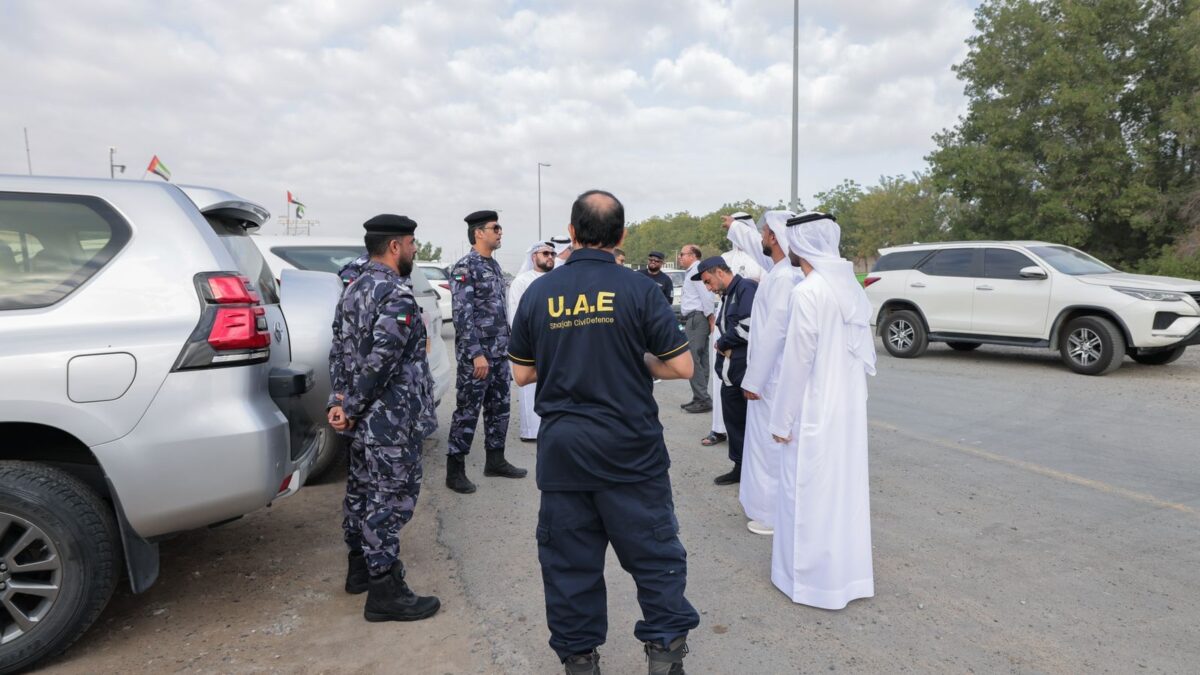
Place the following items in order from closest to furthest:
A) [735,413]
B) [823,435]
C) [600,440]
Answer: [600,440] → [823,435] → [735,413]

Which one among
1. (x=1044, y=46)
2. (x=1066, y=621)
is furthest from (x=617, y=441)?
(x=1044, y=46)

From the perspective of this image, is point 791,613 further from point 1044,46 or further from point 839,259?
point 1044,46

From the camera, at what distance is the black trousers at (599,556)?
2.65 m

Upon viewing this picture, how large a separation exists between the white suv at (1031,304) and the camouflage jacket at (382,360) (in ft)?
→ 30.7

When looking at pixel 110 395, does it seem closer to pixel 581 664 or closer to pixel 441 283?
pixel 581 664

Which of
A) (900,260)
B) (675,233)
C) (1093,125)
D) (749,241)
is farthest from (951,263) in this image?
(675,233)

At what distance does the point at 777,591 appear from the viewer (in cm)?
370

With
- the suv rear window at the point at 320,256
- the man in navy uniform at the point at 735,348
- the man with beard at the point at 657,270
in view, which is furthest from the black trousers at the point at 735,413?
the man with beard at the point at 657,270

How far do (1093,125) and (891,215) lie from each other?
964 inches

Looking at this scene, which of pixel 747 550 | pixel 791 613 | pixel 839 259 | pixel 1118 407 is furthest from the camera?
pixel 1118 407

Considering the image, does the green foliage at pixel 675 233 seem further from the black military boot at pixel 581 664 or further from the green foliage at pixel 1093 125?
the black military boot at pixel 581 664

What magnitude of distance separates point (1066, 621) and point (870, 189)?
55.2m

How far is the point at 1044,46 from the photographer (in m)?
25.1

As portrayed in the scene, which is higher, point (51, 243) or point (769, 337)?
point (51, 243)
